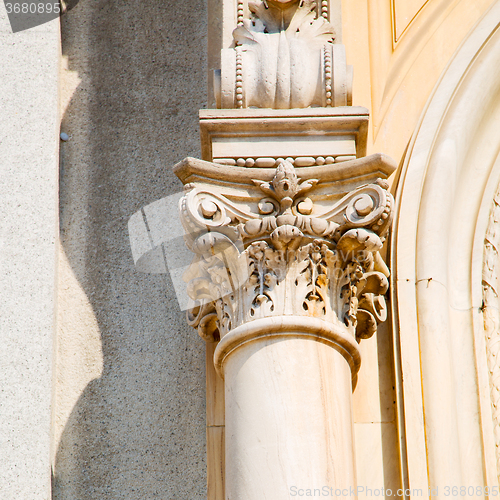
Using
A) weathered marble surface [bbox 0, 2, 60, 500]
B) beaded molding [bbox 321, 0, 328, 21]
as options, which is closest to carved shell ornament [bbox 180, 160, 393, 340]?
weathered marble surface [bbox 0, 2, 60, 500]

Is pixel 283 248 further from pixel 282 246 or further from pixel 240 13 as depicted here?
pixel 240 13

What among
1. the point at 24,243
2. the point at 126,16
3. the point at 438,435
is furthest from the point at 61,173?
the point at 438,435

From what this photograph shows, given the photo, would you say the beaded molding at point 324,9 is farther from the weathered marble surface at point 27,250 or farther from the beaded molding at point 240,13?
the weathered marble surface at point 27,250

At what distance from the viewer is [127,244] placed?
374cm

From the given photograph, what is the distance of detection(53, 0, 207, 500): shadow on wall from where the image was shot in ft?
10.9

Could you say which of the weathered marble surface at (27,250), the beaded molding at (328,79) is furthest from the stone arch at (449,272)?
the weathered marble surface at (27,250)

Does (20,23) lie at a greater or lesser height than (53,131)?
greater

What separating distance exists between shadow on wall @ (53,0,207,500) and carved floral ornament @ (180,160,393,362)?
0.39 meters

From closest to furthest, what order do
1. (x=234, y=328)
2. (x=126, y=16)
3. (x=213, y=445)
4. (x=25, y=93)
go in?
(x=234, y=328) < (x=213, y=445) < (x=25, y=93) < (x=126, y=16)

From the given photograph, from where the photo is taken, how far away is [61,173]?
12.7 feet

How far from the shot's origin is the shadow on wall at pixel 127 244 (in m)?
3.31

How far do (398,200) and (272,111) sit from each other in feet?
1.92

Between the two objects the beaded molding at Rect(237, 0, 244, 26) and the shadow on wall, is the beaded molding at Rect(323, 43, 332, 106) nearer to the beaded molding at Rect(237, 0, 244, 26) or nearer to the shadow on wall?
the beaded molding at Rect(237, 0, 244, 26)

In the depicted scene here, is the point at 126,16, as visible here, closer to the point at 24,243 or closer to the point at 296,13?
the point at 296,13
